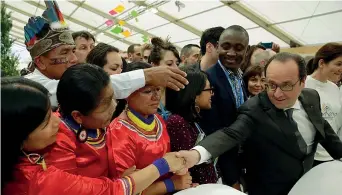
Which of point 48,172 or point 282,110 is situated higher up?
point 282,110

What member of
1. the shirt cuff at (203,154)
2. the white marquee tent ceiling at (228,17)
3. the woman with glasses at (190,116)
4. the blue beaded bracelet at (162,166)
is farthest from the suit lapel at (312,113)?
the white marquee tent ceiling at (228,17)

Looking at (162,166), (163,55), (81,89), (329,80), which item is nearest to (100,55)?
(163,55)

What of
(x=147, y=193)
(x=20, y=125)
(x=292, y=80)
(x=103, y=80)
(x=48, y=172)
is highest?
(x=292, y=80)

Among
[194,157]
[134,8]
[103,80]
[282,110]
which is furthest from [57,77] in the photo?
[134,8]

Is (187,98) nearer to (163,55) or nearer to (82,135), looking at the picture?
(82,135)

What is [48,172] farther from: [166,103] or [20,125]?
[166,103]

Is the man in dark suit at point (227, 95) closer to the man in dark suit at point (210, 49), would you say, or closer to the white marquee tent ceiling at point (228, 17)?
the man in dark suit at point (210, 49)

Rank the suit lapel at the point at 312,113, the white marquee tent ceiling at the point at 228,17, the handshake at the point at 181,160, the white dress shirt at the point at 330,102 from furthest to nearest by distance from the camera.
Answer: the white marquee tent ceiling at the point at 228,17, the white dress shirt at the point at 330,102, the suit lapel at the point at 312,113, the handshake at the point at 181,160

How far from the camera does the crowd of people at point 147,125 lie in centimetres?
83

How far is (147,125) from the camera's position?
121 centimetres

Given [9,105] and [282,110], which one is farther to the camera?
[282,110]

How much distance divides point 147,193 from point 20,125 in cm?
56

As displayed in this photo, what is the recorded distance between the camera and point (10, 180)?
826 millimetres

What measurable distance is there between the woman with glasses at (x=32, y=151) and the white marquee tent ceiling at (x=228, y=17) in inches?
204
